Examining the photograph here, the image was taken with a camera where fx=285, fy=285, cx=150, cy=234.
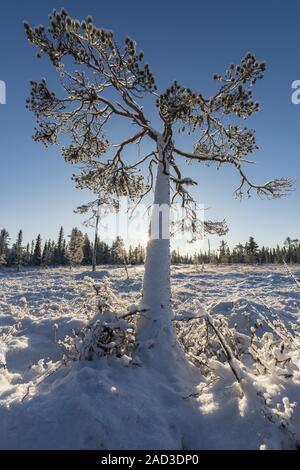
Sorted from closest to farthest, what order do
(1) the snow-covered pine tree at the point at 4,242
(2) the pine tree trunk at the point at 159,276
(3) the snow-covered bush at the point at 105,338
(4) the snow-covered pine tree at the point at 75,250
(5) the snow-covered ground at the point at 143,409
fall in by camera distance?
(5) the snow-covered ground at the point at 143,409, (3) the snow-covered bush at the point at 105,338, (2) the pine tree trunk at the point at 159,276, (4) the snow-covered pine tree at the point at 75,250, (1) the snow-covered pine tree at the point at 4,242

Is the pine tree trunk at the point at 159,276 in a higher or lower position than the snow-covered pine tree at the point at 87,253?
lower

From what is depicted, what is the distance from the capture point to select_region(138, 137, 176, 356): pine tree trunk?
15.2 ft

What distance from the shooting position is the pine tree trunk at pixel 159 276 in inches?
182

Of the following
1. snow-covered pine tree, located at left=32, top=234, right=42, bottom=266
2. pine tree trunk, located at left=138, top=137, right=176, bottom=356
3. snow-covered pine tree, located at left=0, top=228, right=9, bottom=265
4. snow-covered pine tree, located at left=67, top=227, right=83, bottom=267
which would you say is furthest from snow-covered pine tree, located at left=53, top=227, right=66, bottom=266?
pine tree trunk, located at left=138, top=137, right=176, bottom=356

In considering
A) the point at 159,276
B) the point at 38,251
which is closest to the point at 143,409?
the point at 159,276

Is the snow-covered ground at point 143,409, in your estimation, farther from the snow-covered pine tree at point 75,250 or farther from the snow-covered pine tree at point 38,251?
the snow-covered pine tree at point 38,251

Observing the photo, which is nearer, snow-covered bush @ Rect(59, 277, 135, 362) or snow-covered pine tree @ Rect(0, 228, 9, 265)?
snow-covered bush @ Rect(59, 277, 135, 362)

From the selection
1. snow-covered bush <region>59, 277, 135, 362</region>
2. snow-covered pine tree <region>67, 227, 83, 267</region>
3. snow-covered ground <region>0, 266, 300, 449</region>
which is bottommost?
snow-covered ground <region>0, 266, 300, 449</region>

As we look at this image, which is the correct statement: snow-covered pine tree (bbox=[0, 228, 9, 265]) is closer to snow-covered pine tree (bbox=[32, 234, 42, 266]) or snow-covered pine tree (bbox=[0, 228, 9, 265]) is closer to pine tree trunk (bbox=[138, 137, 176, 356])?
snow-covered pine tree (bbox=[32, 234, 42, 266])

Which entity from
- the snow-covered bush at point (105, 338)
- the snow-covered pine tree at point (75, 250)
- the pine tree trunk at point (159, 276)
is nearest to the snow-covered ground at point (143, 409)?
the snow-covered bush at point (105, 338)

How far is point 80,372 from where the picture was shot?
3.43m

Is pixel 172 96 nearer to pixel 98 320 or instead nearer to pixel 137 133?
pixel 137 133

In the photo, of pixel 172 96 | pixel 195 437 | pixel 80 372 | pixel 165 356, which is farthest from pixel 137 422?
pixel 172 96
